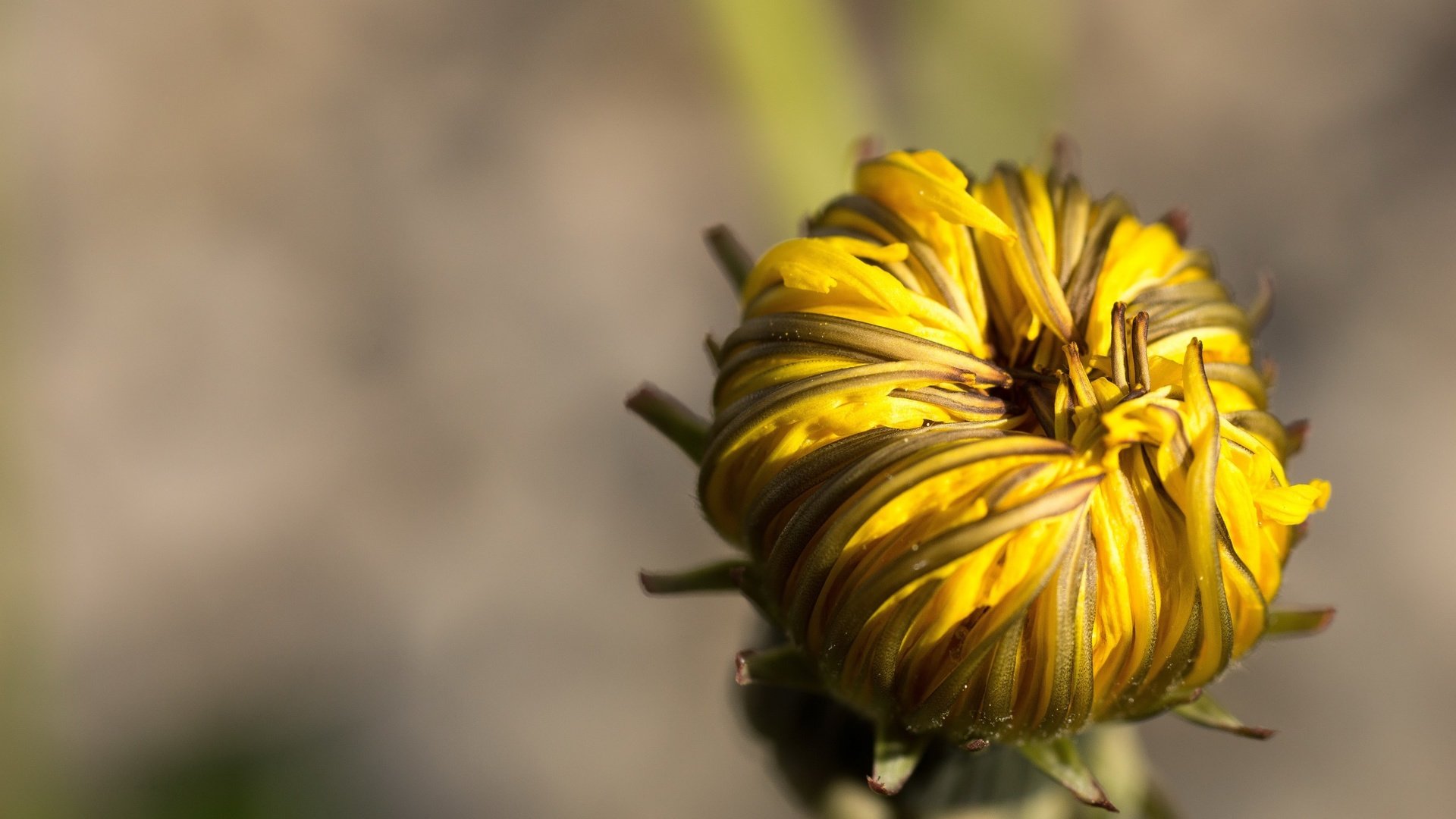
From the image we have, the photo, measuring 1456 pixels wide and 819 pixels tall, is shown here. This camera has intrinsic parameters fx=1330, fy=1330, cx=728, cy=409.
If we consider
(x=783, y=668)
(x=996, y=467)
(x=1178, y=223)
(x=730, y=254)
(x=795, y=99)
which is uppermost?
(x=795, y=99)

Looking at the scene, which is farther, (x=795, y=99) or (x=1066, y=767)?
(x=795, y=99)

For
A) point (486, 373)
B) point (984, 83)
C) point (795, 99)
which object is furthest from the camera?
point (486, 373)

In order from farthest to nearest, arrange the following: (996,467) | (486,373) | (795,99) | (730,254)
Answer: (486,373) < (795,99) < (730,254) < (996,467)

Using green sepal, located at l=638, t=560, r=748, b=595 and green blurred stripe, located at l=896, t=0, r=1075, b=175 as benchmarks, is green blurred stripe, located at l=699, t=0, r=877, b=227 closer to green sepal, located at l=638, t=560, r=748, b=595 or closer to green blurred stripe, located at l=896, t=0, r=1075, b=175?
green blurred stripe, located at l=896, t=0, r=1075, b=175

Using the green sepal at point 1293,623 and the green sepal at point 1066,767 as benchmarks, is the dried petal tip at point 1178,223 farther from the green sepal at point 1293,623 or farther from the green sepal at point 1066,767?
the green sepal at point 1066,767

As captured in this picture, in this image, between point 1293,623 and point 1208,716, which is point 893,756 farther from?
point 1293,623

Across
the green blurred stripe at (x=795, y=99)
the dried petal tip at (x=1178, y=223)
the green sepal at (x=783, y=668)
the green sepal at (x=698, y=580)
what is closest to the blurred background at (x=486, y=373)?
the green blurred stripe at (x=795, y=99)

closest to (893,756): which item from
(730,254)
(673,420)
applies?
(673,420)
